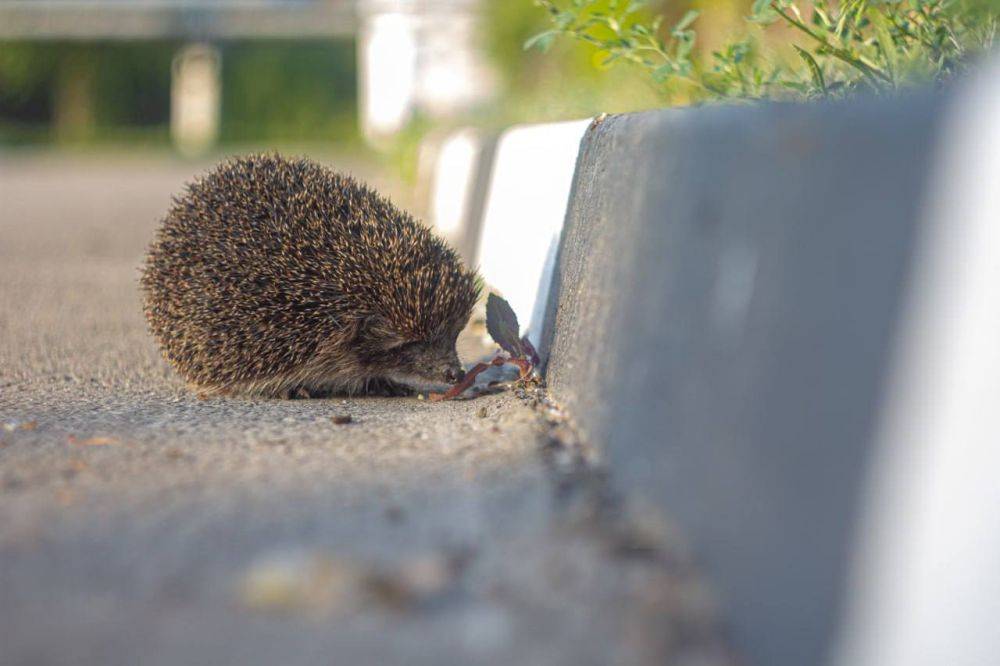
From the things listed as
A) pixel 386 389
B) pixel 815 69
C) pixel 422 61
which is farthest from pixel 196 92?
pixel 815 69

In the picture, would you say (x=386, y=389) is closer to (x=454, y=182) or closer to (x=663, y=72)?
(x=663, y=72)

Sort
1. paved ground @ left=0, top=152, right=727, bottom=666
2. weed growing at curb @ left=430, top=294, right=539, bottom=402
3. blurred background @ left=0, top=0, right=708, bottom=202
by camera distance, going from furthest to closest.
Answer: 1. blurred background @ left=0, top=0, right=708, bottom=202
2. weed growing at curb @ left=430, top=294, right=539, bottom=402
3. paved ground @ left=0, top=152, right=727, bottom=666

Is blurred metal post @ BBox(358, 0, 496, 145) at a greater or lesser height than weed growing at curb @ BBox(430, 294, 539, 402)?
greater

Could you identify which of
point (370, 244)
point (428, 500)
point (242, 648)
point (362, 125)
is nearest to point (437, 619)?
point (242, 648)

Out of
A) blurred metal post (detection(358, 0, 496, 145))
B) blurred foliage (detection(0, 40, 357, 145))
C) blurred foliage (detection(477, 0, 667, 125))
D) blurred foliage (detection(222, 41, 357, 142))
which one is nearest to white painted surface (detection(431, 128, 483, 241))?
blurred foliage (detection(477, 0, 667, 125))

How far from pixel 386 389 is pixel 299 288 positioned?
0.62 meters

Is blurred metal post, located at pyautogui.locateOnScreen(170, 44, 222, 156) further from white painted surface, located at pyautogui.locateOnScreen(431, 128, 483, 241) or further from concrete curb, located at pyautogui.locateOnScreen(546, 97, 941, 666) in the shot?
concrete curb, located at pyautogui.locateOnScreen(546, 97, 941, 666)

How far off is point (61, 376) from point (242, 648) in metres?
3.10

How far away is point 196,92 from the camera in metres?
38.4

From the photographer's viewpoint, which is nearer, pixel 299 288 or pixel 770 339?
pixel 770 339

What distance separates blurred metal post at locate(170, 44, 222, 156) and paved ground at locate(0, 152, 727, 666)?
35699mm

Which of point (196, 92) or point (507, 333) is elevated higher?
point (507, 333)

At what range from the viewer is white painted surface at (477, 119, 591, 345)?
472cm

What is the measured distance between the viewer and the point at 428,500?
2.74 meters
